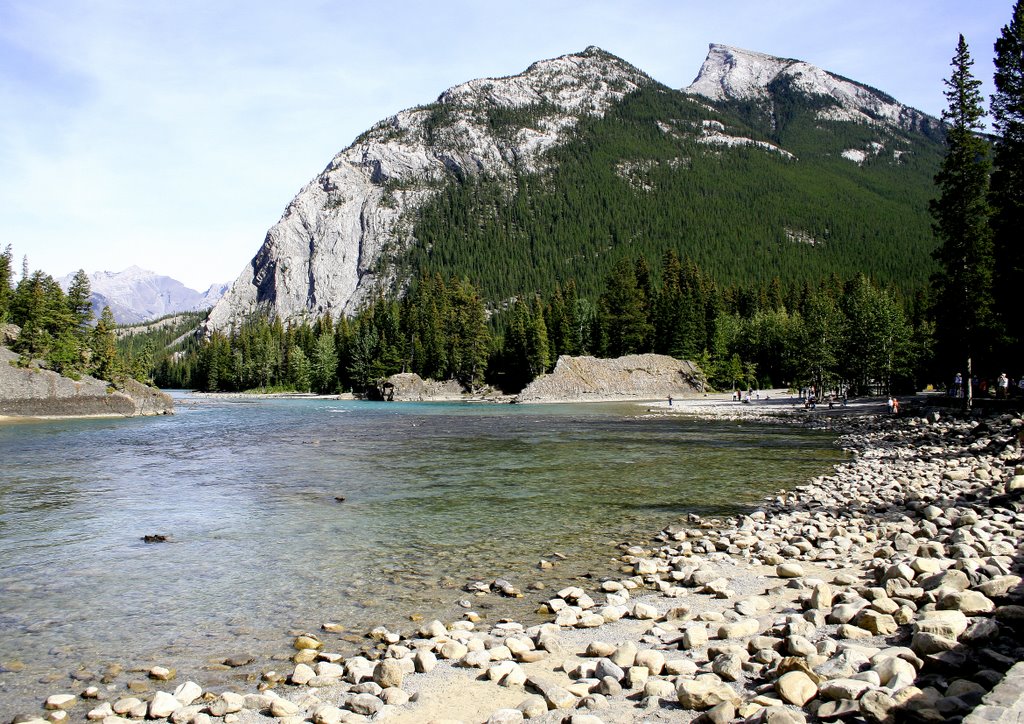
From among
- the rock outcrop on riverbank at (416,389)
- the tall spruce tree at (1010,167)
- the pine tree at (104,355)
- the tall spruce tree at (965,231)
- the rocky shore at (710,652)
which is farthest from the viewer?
the rock outcrop on riverbank at (416,389)

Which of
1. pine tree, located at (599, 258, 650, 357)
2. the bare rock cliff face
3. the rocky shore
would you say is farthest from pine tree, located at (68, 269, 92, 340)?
the rocky shore

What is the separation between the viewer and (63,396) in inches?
2707

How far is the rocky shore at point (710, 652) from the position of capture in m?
5.60

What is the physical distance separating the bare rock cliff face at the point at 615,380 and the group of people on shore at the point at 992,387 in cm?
4667

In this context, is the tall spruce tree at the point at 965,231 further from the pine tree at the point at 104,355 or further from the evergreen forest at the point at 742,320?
the pine tree at the point at 104,355

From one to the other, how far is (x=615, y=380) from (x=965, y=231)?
6182 centimetres

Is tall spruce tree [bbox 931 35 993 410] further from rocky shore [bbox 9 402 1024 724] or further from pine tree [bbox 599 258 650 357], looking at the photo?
pine tree [bbox 599 258 650 357]

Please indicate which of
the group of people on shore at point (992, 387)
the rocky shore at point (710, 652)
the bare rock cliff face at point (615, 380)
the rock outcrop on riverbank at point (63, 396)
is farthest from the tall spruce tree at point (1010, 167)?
the rock outcrop on riverbank at point (63, 396)

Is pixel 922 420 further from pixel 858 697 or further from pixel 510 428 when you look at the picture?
pixel 858 697

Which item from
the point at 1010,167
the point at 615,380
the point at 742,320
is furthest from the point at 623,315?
the point at 1010,167

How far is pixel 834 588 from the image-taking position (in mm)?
9312

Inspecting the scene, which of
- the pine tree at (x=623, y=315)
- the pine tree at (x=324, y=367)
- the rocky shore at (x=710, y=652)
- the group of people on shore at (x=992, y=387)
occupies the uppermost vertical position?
the pine tree at (x=623, y=315)

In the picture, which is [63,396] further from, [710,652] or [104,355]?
[710,652]

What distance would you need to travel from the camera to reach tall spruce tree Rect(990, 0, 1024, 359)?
36.2 m
